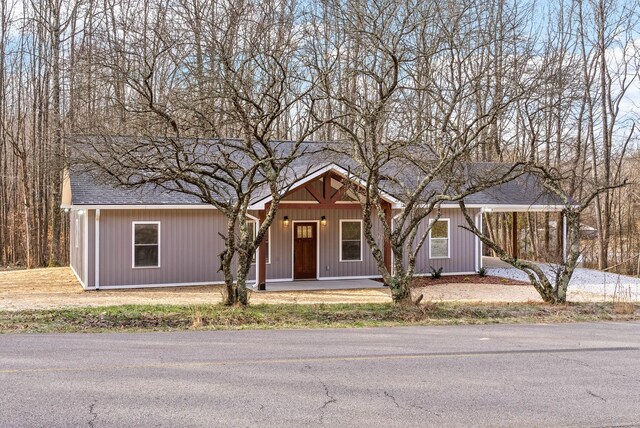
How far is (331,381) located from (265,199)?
1121 centimetres

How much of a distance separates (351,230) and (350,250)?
699 millimetres

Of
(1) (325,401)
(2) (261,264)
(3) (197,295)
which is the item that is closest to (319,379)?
(1) (325,401)

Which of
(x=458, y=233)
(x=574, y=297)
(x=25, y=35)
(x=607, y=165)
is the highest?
(x=25, y=35)

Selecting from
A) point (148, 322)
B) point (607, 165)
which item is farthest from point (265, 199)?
point (607, 165)

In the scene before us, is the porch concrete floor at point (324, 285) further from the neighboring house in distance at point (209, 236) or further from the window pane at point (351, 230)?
the window pane at point (351, 230)

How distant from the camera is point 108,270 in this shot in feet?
58.3

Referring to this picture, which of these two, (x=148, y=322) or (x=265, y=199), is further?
(x=265, y=199)

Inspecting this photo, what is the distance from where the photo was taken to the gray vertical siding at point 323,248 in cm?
1973

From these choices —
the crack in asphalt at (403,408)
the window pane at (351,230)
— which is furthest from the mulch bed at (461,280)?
the crack in asphalt at (403,408)

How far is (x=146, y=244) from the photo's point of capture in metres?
18.2

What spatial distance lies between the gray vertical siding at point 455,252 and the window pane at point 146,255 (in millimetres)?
9135

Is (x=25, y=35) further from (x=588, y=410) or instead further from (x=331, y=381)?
(x=588, y=410)

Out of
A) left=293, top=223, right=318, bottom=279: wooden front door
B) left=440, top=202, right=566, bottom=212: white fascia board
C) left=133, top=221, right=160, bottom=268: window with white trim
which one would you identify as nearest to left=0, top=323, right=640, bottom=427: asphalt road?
left=133, top=221, right=160, bottom=268: window with white trim

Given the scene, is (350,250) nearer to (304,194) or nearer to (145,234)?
(304,194)
